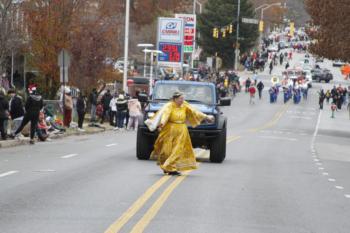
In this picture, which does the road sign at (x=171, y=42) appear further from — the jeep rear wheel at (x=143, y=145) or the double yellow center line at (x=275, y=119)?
the jeep rear wheel at (x=143, y=145)

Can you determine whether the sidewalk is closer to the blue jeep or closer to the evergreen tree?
the blue jeep

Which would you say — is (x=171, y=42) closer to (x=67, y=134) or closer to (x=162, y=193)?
(x=67, y=134)

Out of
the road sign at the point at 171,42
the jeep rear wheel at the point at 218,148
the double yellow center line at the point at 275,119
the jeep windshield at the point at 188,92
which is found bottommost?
the double yellow center line at the point at 275,119

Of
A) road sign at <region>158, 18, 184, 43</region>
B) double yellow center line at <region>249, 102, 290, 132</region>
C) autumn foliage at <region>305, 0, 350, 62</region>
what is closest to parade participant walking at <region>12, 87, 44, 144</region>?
double yellow center line at <region>249, 102, 290, 132</region>

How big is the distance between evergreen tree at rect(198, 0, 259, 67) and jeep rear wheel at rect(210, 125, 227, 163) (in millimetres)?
89612

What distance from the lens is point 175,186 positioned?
51.3 feet

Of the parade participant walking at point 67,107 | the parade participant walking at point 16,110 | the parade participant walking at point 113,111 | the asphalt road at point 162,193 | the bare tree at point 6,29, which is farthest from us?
the parade participant walking at point 113,111

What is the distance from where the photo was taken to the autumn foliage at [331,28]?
46312 millimetres

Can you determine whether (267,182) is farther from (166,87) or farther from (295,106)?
(295,106)

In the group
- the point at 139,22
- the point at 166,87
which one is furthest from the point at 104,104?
the point at 139,22

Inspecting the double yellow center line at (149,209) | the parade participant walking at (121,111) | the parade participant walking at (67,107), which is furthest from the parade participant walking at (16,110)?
the double yellow center line at (149,209)

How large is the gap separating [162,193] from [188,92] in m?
9.18

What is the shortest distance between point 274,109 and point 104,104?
99.5ft

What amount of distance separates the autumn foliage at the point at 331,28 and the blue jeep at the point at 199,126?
78.4 ft
